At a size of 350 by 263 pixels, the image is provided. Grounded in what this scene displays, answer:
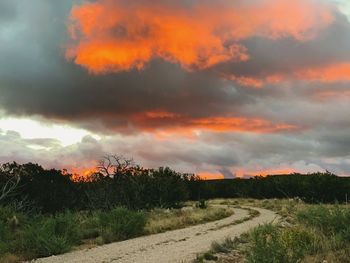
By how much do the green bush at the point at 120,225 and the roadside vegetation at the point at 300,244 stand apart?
23.8ft

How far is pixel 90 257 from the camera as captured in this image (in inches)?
734

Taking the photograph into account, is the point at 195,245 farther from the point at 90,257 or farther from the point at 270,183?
the point at 270,183

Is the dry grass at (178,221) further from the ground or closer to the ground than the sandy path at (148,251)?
further from the ground

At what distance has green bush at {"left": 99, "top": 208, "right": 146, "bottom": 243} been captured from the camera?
24.9 m

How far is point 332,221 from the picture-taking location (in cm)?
1734

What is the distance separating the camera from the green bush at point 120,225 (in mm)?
24922

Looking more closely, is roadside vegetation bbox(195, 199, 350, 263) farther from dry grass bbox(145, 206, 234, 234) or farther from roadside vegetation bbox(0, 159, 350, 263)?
dry grass bbox(145, 206, 234, 234)

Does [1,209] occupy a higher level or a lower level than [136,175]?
lower

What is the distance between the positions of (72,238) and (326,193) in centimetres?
5389

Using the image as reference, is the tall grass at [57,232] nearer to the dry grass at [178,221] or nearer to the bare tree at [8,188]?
the bare tree at [8,188]

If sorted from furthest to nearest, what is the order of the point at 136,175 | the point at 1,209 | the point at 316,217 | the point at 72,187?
1. the point at 72,187
2. the point at 136,175
3. the point at 1,209
4. the point at 316,217

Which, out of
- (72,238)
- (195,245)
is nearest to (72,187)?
(72,238)

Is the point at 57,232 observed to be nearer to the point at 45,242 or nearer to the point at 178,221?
the point at 45,242

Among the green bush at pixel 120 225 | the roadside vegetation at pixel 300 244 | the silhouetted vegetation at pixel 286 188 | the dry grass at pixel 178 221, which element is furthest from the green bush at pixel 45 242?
the silhouetted vegetation at pixel 286 188
